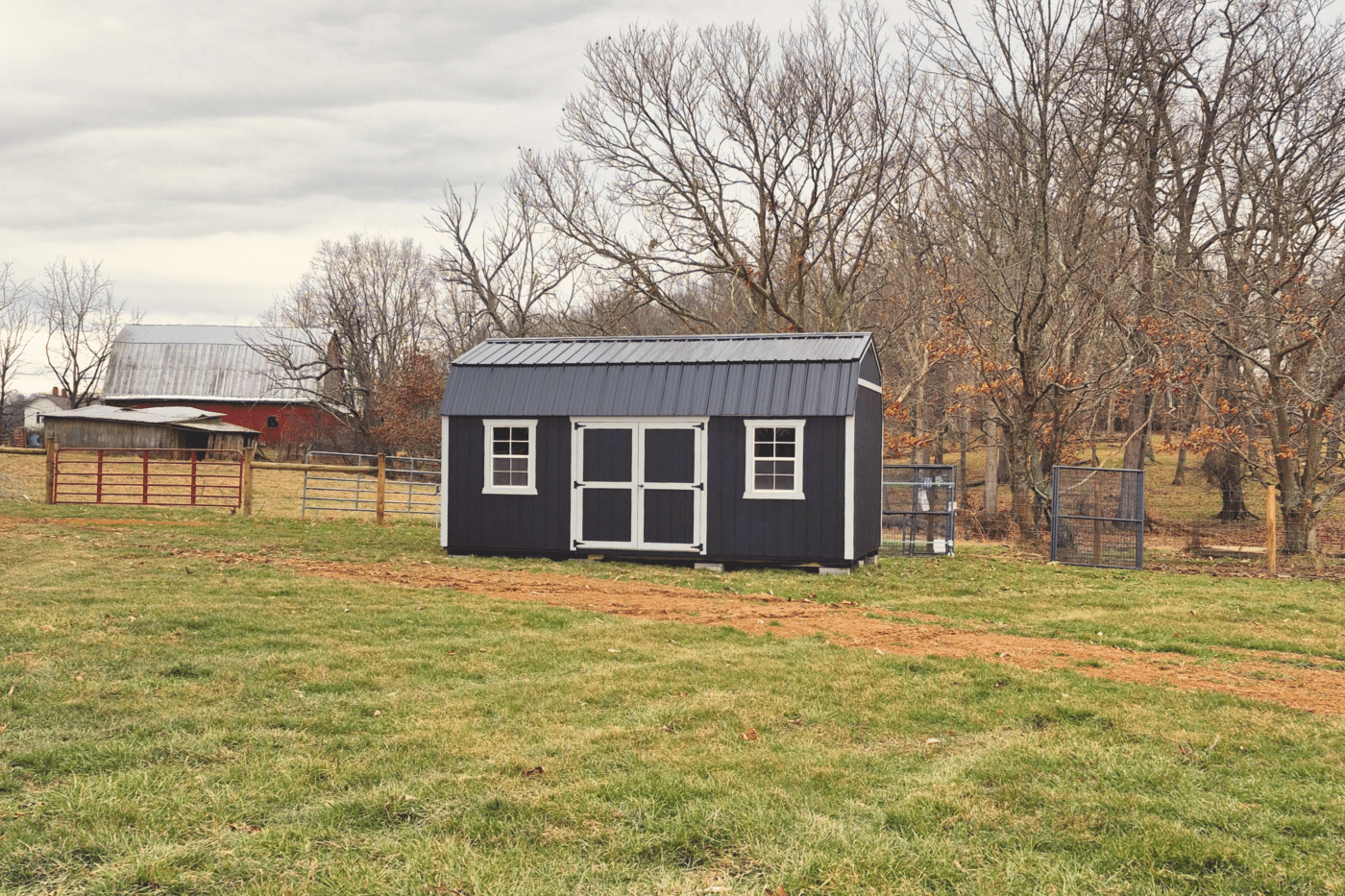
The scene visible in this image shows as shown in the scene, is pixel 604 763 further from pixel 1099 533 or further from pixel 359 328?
pixel 359 328

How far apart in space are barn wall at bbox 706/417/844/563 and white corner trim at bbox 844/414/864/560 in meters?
0.06

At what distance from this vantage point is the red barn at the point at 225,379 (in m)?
49.5

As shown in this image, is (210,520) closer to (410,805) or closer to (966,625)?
(966,625)

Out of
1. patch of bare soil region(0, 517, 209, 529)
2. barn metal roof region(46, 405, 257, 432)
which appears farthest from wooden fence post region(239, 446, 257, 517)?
barn metal roof region(46, 405, 257, 432)

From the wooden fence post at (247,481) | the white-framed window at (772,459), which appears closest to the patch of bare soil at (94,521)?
the wooden fence post at (247,481)

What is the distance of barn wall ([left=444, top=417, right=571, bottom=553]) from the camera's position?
15.3 metres

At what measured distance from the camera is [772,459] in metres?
14.6

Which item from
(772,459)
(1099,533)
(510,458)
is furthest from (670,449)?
(1099,533)

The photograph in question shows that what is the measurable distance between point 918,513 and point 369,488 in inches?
626

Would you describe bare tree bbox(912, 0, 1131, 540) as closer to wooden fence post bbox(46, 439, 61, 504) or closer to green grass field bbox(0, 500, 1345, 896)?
green grass field bbox(0, 500, 1345, 896)

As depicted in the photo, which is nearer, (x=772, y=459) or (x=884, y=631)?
(x=884, y=631)

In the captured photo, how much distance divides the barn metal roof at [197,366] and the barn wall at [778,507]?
4012 centimetres

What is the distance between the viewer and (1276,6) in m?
19.6

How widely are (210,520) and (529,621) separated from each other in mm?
11975
